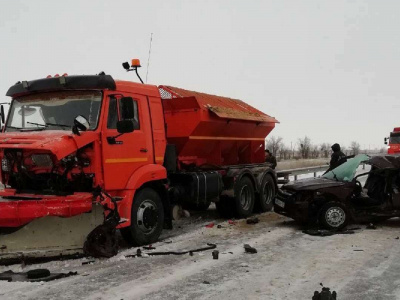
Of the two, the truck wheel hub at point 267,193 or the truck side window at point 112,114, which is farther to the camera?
the truck wheel hub at point 267,193

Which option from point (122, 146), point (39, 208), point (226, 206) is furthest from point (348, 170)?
point (39, 208)

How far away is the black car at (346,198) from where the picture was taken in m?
8.63

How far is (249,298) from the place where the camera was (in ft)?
15.6

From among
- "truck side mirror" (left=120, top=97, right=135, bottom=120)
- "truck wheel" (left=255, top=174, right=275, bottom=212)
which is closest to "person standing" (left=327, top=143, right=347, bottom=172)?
"truck wheel" (left=255, top=174, right=275, bottom=212)

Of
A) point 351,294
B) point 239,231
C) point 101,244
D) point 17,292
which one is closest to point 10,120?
point 101,244

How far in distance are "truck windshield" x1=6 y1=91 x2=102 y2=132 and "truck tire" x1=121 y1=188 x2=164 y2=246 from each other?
1577 millimetres

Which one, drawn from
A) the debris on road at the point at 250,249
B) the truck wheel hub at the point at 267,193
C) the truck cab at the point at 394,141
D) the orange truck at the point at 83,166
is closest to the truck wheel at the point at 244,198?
the truck wheel hub at the point at 267,193

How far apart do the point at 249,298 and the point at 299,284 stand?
2.72 feet

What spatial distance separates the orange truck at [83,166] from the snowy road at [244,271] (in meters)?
0.50

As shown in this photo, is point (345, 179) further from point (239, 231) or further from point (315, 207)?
point (239, 231)

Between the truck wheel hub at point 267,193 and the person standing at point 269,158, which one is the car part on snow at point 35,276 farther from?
the person standing at point 269,158

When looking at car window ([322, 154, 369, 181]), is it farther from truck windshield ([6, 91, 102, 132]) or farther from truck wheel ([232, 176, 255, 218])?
truck windshield ([6, 91, 102, 132])

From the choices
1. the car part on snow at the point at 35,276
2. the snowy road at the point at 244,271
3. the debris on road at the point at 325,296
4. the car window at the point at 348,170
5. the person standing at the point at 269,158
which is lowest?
the snowy road at the point at 244,271

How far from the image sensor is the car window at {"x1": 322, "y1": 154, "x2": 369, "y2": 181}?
30.7 feet
